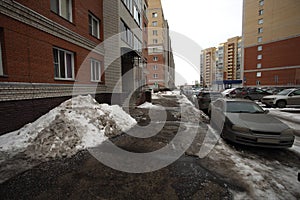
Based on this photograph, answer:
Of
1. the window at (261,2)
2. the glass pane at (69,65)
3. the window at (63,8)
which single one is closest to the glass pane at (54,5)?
the window at (63,8)

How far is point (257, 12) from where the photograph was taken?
124 ft

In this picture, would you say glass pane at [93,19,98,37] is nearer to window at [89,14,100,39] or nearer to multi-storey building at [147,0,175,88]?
window at [89,14,100,39]

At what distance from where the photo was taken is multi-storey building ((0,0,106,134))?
469cm

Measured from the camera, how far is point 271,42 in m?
36.1

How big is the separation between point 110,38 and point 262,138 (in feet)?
36.2

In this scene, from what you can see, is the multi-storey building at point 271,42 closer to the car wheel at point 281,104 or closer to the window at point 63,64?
the car wheel at point 281,104

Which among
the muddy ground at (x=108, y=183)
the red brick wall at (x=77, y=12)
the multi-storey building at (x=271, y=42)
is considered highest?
the multi-storey building at (x=271, y=42)

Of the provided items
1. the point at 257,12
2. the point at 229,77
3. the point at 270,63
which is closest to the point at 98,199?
the point at 270,63

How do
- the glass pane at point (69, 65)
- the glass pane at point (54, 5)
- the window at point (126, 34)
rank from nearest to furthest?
the glass pane at point (54, 5), the glass pane at point (69, 65), the window at point (126, 34)

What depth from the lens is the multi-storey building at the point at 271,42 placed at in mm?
32656

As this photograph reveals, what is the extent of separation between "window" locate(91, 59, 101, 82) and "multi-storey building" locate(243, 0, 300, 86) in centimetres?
4019

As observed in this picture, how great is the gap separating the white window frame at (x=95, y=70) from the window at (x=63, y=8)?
2791 millimetres

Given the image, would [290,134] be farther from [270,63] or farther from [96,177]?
[270,63]

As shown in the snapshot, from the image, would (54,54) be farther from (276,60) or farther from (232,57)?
(232,57)
